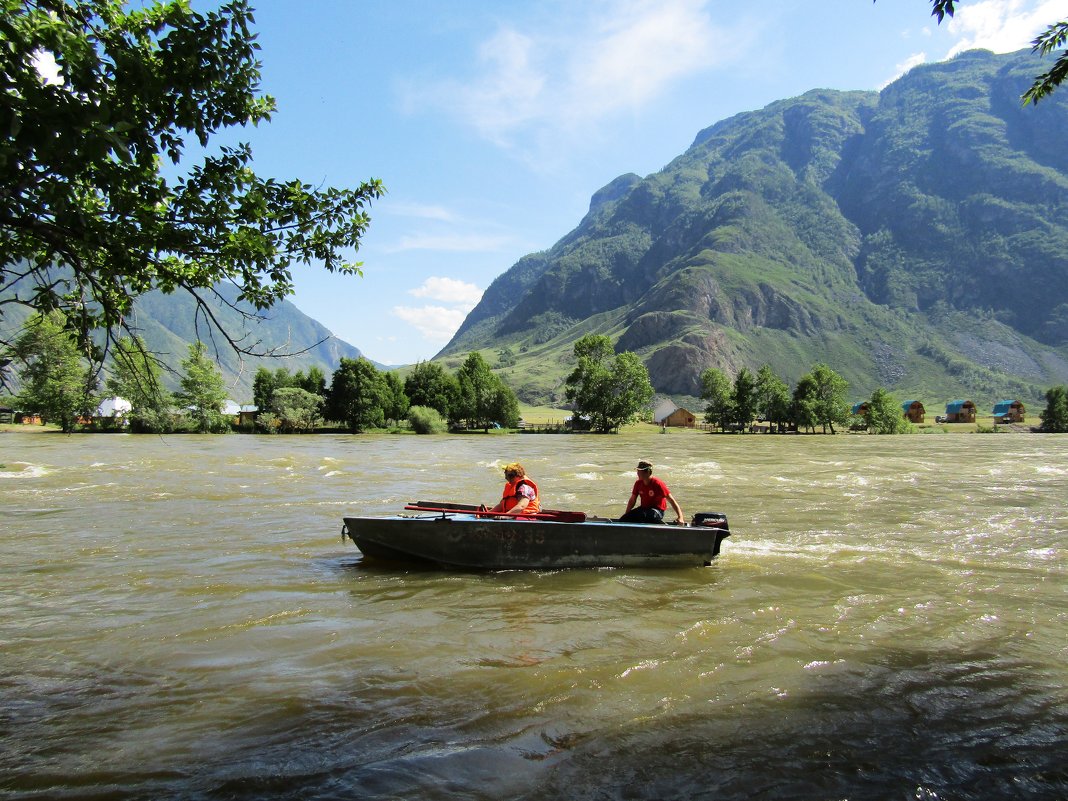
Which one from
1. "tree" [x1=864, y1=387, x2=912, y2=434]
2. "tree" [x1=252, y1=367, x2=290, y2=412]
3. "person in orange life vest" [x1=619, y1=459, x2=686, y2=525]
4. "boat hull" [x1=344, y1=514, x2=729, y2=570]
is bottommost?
"boat hull" [x1=344, y1=514, x2=729, y2=570]

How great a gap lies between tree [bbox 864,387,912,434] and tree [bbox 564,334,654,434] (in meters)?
34.3

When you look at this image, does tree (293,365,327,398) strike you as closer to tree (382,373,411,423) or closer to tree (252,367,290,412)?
tree (252,367,290,412)

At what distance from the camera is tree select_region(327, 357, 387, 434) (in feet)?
285

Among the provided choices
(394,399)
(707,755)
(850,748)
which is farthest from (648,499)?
(394,399)

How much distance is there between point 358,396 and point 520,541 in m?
79.2

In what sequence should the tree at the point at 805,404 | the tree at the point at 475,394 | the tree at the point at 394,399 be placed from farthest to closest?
the tree at the point at 475,394
the tree at the point at 805,404
the tree at the point at 394,399

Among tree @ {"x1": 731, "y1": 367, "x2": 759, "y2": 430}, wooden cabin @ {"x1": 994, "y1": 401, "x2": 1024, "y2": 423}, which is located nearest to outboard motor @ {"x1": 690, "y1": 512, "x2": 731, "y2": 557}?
tree @ {"x1": 731, "y1": 367, "x2": 759, "y2": 430}

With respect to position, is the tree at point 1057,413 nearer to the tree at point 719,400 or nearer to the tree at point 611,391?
A: the tree at point 719,400

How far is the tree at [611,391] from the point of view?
92812 mm

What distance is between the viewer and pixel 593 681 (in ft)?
22.6

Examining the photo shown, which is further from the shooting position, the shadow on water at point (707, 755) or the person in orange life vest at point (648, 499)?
the person in orange life vest at point (648, 499)

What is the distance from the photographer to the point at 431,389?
9638 centimetres

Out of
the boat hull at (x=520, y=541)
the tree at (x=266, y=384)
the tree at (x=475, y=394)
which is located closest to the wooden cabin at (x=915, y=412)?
the tree at (x=475, y=394)

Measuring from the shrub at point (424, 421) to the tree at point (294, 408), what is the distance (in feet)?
43.8
